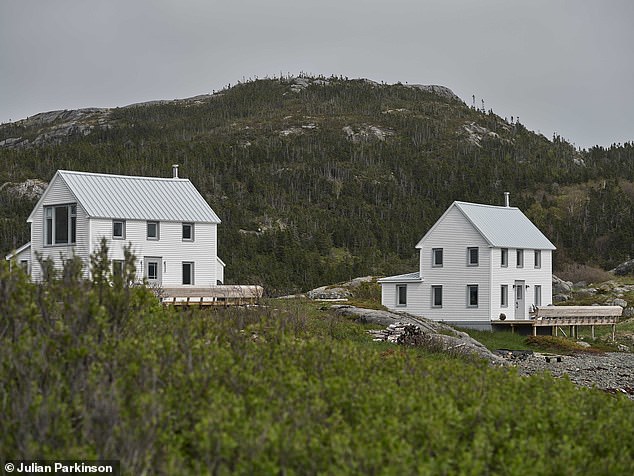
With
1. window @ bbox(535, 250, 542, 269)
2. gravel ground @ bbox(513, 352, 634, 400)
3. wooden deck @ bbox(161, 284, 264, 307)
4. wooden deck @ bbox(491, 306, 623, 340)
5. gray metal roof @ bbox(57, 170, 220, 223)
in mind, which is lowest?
→ gravel ground @ bbox(513, 352, 634, 400)

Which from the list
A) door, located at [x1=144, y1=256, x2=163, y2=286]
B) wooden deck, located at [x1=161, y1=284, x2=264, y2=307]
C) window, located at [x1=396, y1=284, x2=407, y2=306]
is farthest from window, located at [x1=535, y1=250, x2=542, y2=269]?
door, located at [x1=144, y1=256, x2=163, y2=286]

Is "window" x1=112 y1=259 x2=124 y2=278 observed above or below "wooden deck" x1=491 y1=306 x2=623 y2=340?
above

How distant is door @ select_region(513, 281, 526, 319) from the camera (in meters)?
45.0

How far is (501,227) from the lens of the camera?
46.3 meters

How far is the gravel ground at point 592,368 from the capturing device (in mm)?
25631

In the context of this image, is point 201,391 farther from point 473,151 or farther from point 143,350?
point 473,151

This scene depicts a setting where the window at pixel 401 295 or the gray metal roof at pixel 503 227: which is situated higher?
the gray metal roof at pixel 503 227

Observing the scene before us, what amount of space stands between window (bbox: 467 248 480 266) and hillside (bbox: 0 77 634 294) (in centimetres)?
1463

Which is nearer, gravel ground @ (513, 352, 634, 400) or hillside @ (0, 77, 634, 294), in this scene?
gravel ground @ (513, 352, 634, 400)

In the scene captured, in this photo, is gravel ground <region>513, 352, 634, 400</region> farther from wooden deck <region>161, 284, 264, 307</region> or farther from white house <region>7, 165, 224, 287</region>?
white house <region>7, 165, 224, 287</region>

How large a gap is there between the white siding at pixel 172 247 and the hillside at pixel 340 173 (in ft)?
36.8

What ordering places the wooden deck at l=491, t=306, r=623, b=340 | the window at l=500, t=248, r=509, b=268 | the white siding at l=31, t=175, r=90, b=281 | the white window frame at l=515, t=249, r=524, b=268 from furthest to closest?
the white window frame at l=515, t=249, r=524, b=268 < the window at l=500, t=248, r=509, b=268 < the wooden deck at l=491, t=306, r=623, b=340 < the white siding at l=31, t=175, r=90, b=281

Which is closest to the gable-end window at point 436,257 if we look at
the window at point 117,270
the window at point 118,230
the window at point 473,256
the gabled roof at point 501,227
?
the gabled roof at point 501,227

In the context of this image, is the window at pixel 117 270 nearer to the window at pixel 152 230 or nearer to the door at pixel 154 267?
the door at pixel 154 267
